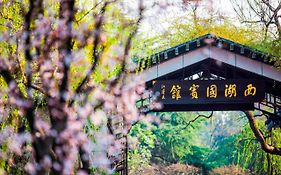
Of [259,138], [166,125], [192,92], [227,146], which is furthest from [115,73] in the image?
[227,146]

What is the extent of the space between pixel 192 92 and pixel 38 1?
278 inches

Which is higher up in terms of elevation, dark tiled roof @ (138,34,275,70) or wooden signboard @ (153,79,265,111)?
dark tiled roof @ (138,34,275,70)

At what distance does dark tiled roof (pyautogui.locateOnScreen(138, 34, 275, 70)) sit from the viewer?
1065 cm

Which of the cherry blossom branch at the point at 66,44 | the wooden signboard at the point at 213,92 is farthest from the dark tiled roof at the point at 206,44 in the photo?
the cherry blossom branch at the point at 66,44

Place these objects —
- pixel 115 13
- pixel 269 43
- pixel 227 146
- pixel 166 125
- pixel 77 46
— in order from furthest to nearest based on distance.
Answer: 1. pixel 227 146
2. pixel 166 125
3. pixel 269 43
4. pixel 115 13
5. pixel 77 46

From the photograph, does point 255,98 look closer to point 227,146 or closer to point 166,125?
point 166,125

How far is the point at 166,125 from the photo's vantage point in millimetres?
22500

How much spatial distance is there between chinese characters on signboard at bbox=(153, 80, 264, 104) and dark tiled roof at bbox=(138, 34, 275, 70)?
595 mm

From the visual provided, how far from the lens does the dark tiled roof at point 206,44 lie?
34.9 feet

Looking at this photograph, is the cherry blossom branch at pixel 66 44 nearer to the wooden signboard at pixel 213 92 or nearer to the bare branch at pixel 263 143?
the wooden signboard at pixel 213 92

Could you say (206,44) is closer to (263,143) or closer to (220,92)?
(220,92)

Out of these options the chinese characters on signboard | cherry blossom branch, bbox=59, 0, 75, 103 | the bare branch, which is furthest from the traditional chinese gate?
cherry blossom branch, bbox=59, 0, 75, 103

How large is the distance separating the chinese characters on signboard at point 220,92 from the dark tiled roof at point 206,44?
59 centimetres

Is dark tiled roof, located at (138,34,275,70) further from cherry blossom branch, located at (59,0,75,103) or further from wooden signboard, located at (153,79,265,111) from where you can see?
cherry blossom branch, located at (59,0,75,103)
